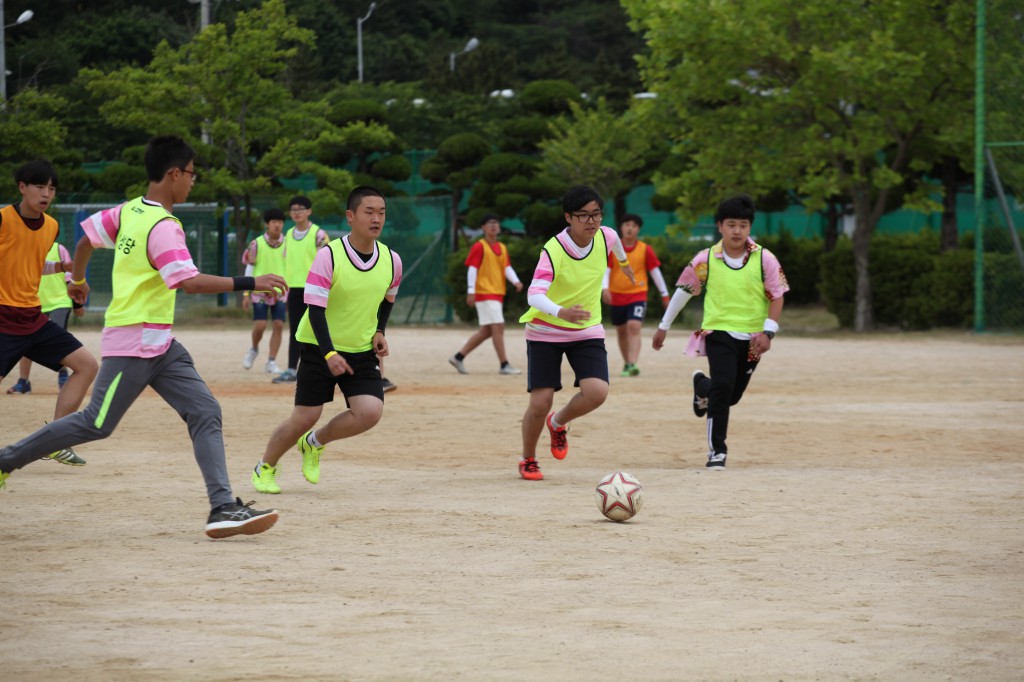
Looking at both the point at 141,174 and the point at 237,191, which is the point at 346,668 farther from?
the point at 141,174

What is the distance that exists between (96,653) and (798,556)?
319cm

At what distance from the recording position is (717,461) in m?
9.72

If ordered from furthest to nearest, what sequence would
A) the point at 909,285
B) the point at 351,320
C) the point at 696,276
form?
the point at 909,285 → the point at 696,276 → the point at 351,320

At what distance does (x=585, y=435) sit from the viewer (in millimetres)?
11766

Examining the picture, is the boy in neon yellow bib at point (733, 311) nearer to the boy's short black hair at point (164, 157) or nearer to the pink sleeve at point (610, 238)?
the pink sleeve at point (610, 238)

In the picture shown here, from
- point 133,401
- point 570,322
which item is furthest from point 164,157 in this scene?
point 570,322

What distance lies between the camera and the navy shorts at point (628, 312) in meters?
17.0

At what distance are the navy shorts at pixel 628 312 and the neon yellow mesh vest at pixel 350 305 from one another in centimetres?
903

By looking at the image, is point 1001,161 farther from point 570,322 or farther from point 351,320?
point 351,320

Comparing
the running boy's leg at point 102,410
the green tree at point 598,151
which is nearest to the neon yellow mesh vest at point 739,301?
the running boy's leg at point 102,410

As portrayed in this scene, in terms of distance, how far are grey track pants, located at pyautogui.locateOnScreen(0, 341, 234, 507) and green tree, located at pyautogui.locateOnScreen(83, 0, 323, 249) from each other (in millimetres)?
22410

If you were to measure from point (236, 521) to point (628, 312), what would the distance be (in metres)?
10.7

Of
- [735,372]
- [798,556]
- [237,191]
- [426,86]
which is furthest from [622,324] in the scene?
[426,86]

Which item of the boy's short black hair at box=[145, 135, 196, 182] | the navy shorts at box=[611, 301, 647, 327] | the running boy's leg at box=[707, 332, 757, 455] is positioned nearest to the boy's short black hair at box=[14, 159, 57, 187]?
the boy's short black hair at box=[145, 135, 196, 182]
